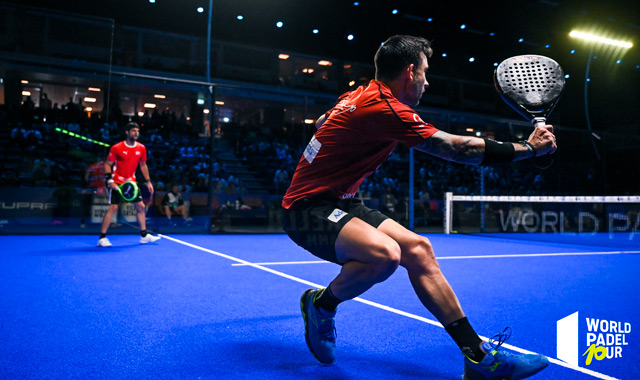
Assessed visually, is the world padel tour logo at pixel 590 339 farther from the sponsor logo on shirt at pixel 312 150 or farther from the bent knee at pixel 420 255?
the sponsor logo on shirt at pixel 312 150

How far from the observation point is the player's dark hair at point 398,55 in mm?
2074

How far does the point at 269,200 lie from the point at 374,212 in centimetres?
765

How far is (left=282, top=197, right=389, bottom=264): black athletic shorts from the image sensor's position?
6.67 feet

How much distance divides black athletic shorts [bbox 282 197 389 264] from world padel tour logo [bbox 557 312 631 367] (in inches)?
41.2

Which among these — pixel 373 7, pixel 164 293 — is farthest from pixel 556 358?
pixel 373 7

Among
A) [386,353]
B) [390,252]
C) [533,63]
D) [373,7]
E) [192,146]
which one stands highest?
[373,7]

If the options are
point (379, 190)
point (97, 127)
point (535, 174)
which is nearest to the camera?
point (97, 127)

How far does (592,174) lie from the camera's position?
12.8 metres

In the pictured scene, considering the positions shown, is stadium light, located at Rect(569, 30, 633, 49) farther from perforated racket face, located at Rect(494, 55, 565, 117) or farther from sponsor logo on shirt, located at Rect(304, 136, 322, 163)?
sponsor logo on shirt, located at Rect(304, 136, 322, 163)

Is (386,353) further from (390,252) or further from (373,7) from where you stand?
(373,7)

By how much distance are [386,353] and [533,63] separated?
59.7 inches

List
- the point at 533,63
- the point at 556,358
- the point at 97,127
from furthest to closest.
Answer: the point at 97,127, the point at 533,63, the point at 556,358

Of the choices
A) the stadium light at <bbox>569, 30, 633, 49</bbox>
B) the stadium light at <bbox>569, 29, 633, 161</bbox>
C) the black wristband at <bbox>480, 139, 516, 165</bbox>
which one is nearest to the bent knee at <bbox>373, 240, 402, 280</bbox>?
the black wristband at <bbox>480, 139, 516, 165</bbox>

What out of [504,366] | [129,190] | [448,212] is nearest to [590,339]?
[504,366]
